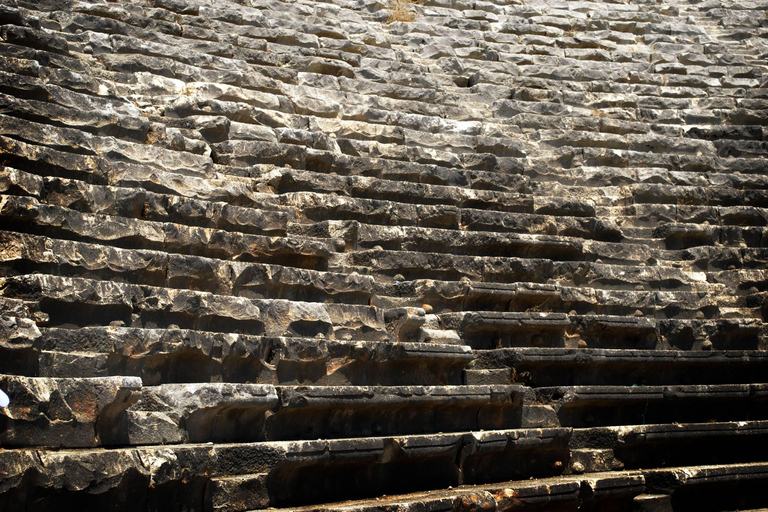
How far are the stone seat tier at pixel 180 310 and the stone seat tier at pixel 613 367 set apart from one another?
2.69 ft

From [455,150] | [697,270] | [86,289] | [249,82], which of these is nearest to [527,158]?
[455,150]

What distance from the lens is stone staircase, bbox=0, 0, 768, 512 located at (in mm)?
4062

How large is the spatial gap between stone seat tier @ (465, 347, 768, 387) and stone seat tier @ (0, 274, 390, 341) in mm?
819

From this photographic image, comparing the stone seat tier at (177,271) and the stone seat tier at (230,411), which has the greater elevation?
the stone seat tier at (177,271)

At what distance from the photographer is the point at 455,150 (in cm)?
764

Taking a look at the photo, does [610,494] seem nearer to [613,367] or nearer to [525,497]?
[525,497]

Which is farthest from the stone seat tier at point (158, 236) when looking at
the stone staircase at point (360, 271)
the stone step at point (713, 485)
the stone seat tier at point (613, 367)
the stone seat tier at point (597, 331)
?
the stone step at point (713, 485)

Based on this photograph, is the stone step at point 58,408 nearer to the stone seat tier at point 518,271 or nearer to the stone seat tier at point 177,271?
the stone seat tier at point 177,271

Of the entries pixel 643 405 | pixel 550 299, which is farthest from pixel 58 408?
pixel 643 405

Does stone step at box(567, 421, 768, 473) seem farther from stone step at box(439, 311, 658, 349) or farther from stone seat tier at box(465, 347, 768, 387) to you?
stone step at box(439, 311, 658, 349)

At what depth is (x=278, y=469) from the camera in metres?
4.12

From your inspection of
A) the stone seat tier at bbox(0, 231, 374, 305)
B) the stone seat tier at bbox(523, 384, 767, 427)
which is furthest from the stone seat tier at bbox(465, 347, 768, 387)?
the stone seat tier at bbox(0, 231, 374, 305)

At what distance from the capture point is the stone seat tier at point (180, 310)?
4148 millimetres

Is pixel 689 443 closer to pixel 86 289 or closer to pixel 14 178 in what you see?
pixel 86 289
